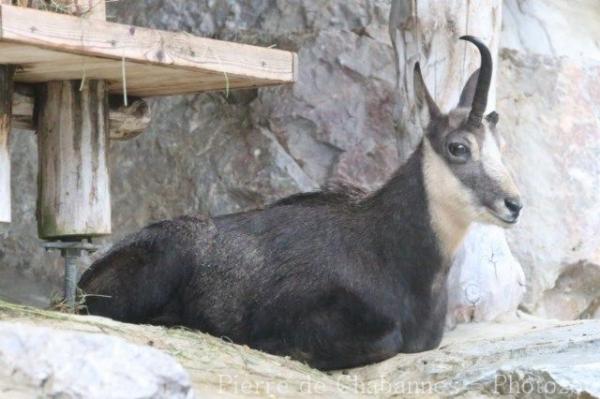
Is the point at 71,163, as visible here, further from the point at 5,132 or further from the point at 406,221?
A: the point at 406,221

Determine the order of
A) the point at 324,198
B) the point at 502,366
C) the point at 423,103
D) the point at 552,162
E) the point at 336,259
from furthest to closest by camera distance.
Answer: the point at 552,162
the point at 324,198
the point at 423,103
the point at 336,259
the point at 502,366

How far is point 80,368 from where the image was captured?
4.84 m

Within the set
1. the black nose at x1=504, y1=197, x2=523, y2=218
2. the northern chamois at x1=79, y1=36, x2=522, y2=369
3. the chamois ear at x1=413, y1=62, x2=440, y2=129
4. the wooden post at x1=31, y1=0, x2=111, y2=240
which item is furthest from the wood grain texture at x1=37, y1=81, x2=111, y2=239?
the black nose at x1=504, y1=197, x2=523, y2=218

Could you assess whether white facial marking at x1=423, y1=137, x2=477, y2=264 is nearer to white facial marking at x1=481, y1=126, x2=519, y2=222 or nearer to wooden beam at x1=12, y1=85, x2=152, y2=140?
white facial marking at x1=481, y1=126, x2=519, y2=222

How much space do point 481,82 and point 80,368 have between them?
4.02m

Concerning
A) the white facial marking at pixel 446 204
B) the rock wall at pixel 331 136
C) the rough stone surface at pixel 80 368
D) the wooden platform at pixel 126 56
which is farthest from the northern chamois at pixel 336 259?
the rough stone surface at pixel 80 368

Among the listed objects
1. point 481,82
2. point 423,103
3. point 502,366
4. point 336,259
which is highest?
point 481,82

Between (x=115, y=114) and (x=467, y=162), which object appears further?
(x=115, y=114)

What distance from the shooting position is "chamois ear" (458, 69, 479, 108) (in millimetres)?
8438

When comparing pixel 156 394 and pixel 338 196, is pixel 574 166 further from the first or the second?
pixel 156 394

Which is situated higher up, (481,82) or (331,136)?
(481,82)

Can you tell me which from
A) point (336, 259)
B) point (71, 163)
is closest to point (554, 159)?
point (336, 259)

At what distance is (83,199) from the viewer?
7.68 meters

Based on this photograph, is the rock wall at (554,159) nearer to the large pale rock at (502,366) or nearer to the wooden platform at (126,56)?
the large pale rock at (502,366)
